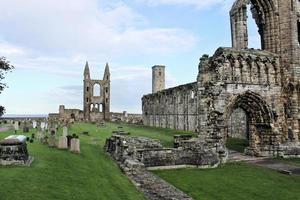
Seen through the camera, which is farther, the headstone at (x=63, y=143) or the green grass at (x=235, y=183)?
the headstone at (x=63, y=143)

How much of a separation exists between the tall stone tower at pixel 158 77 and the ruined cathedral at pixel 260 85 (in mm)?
53348

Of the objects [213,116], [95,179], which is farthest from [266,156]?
[95,179]

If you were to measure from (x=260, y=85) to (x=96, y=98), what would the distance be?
199 ft

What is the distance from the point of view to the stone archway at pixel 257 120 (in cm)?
2068

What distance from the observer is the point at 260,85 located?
68.3ft

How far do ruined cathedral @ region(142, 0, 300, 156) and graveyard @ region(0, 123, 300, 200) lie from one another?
4.04 m

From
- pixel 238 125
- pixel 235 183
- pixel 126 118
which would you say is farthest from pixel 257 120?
pixel 126 118

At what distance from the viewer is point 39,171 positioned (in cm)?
1091

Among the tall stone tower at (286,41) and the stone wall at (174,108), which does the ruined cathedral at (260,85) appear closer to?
the tall stone tower at (286,41)

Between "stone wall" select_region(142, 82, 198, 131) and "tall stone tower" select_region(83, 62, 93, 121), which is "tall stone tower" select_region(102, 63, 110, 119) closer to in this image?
"tall stone tower" select_region(83, 62, 93, 121)

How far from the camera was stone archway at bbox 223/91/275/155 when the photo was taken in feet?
67.8

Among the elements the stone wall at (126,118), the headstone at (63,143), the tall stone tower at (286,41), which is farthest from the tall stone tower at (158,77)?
the headstone at (63,143)

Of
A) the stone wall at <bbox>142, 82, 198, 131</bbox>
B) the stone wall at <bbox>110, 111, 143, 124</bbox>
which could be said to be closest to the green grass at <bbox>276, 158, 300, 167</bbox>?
the stone wall at <bbox>142, 82, 198, 131</bbox>

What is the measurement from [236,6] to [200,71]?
735 cm
